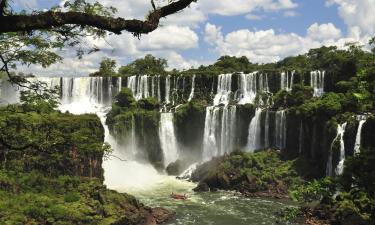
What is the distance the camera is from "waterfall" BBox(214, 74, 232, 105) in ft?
195

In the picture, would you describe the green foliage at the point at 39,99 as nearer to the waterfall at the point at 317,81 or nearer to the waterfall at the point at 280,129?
the waterfall at the point at 280,129

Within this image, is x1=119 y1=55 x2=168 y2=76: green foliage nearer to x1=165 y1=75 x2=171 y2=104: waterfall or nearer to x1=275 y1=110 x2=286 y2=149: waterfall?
x1=165 y1=75 x2=171 y2=104: waterfall

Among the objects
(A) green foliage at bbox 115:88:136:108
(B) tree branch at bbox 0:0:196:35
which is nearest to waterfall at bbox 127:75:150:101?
(A) green foliage at bbox 115:88:136:108

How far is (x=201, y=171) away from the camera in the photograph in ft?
160

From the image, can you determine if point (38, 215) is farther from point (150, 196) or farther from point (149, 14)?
point (149, 14)

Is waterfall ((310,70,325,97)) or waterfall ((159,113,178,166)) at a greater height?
waterfall ((310,70,325,97))

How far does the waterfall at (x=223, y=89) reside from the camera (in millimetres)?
59400

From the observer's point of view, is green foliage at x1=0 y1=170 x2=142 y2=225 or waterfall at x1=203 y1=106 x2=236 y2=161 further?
waterfall at x1=203 y1=106 x2=236 y2=161

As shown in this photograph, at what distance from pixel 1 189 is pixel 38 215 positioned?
3.42m

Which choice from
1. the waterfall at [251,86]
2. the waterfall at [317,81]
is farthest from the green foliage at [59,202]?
the waterfall at [317,81]

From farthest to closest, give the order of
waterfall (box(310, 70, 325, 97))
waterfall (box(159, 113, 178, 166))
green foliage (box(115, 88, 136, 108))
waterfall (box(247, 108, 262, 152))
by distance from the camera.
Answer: green foliage (box(115, 88, 136, 108)), waterfall (box(159, 113, 178, 166)), waterfall (box(310, 70, 325, 97)), waterfall (box(247, 108, 262, 152))

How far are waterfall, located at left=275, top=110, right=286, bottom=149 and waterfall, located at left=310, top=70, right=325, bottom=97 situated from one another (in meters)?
6.63

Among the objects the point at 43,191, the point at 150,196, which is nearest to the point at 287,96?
the point at 150,196

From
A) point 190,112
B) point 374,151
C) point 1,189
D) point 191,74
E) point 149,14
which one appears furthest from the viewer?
point 191,74
